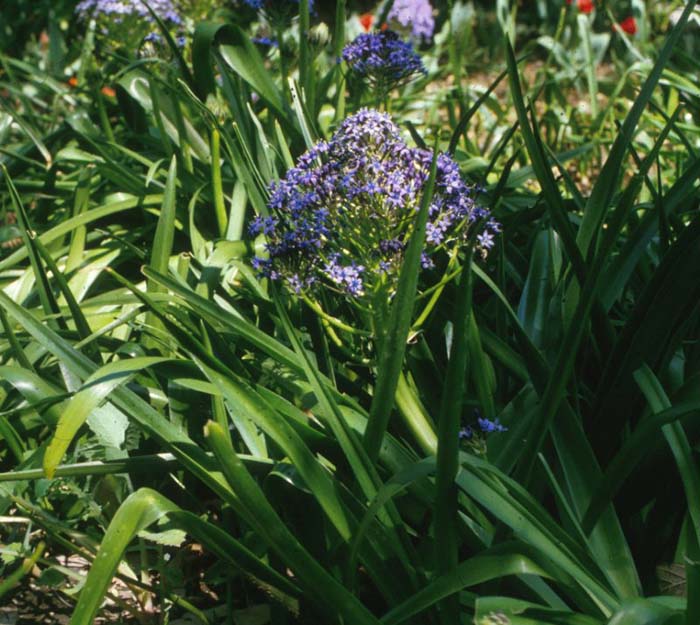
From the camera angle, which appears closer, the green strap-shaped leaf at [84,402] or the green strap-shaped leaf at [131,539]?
the green strap-shaped leaf at [131,539]

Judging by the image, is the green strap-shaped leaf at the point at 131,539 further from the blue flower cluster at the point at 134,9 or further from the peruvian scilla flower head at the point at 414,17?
the peruvian scilla flower head at the point at 414,17

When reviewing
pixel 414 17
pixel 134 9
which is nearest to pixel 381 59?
pixel 134 9

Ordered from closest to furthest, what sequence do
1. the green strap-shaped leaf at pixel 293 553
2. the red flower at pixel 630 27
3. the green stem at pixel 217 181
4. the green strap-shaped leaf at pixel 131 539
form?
the green strap-shaped leaf at pixel 131 539
the green strap-shaped leaf at pixel 293 553
the green stem at pixel 217 181
the red flower at pixel 630 27

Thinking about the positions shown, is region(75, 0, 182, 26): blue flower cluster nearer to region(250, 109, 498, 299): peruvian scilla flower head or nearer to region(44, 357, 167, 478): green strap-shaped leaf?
region(250, 109, 498, 299): peruvian scilla flower head

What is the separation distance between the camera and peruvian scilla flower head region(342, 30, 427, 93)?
242cm

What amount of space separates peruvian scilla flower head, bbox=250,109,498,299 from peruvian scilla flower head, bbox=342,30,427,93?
0.64 meters

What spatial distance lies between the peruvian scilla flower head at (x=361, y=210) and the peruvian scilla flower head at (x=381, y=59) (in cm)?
64

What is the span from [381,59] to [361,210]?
0.87m

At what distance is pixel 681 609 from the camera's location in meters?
1.34

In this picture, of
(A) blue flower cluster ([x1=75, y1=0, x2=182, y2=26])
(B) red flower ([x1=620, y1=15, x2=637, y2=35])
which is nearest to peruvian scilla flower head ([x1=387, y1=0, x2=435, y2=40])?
(A) blue flower cluster ([x1=75, y1=0, x2=182, y2=26])

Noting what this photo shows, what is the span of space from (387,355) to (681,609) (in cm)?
56

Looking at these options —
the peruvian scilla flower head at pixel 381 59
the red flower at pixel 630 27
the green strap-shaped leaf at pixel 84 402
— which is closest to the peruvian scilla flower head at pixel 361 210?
the green strap-shaped leaf at pixel 84 402

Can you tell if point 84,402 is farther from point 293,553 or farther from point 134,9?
point 134,9

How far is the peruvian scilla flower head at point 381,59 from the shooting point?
7.95ft
